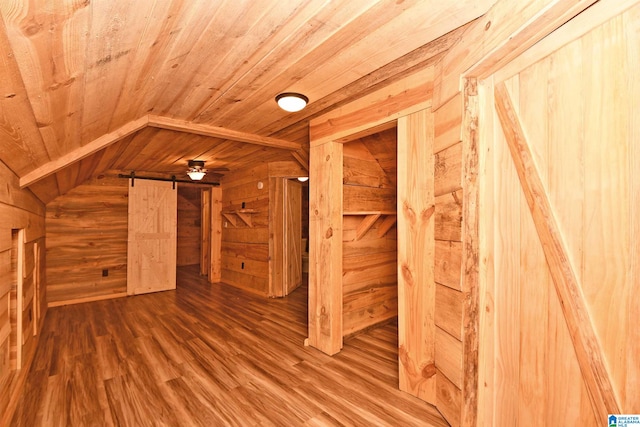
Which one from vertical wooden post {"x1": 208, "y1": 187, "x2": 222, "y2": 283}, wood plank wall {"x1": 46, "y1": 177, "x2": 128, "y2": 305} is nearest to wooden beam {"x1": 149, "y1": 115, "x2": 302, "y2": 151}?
vertical wooden post {"x1": 208, "y1": 187, "x2": 222, "y2": 283}

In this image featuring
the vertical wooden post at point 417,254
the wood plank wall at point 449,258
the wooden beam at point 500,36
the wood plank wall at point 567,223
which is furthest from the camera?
the vertical wooden post at point 417,254

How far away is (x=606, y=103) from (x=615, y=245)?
499mm

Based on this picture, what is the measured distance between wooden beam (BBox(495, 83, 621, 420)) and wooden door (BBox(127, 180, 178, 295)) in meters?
5.55

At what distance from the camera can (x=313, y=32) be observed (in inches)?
55.8

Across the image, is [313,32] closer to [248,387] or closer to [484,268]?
[484,268]

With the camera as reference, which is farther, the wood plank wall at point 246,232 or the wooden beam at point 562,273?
the wood plank wall at point 246,232

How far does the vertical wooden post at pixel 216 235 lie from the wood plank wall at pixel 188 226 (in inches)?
114

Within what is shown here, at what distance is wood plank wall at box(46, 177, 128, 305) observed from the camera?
4363 mm

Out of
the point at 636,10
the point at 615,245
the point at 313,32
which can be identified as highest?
the point at 313,32

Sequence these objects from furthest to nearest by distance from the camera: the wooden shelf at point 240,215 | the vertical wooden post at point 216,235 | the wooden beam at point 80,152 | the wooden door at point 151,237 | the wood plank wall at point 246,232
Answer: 1. the vertical wooden post at point 216,235
2. the wooden shelf at point 240,215
3. the wooden door at point 151,237
4. the wood plank wall at point 246,232
5. the wooden beam at point 80,152

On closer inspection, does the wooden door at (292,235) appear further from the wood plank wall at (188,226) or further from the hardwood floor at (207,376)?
the wood plank wall at (188,226)

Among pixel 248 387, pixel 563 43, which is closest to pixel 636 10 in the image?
pixel 563 43

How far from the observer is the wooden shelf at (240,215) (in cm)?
509

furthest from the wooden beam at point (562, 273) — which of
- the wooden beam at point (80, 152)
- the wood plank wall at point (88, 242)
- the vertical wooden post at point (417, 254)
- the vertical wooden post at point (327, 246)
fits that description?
the wood plank wall at point (88, 242)
